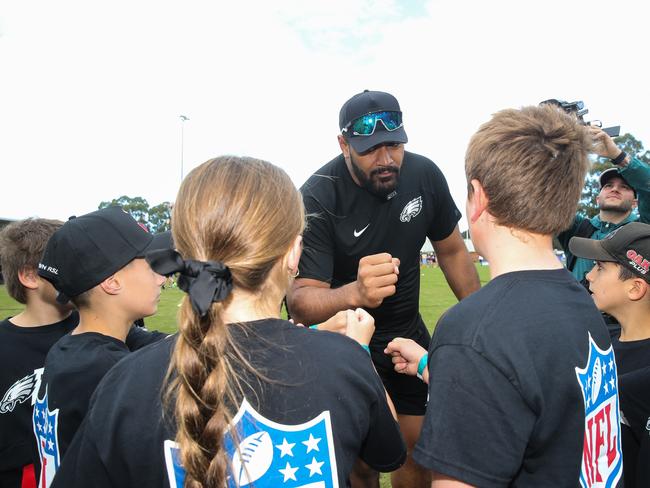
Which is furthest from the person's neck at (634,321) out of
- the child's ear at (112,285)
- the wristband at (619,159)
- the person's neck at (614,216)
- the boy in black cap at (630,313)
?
the person's neck at (614,216)

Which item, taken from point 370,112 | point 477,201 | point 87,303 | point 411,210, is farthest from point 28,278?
point 477,201

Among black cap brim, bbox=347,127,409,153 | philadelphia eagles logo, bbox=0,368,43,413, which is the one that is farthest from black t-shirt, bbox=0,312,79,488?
black cap brim, bbox=347,127,409,153

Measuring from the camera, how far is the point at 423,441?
145 cm

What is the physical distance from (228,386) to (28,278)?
224cm

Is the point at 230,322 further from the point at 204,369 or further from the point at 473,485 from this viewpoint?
the point at 473,485

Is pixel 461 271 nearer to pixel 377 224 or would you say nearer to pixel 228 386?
pixel 377 224

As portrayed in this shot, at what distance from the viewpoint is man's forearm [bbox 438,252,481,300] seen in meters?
3.82

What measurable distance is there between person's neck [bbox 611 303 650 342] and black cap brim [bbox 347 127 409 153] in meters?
1.67

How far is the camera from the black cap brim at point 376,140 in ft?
10.5

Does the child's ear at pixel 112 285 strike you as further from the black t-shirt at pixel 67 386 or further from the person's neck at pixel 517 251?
→ the person's neck at pixel 517 251

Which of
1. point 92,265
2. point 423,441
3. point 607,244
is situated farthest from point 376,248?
point 423,441

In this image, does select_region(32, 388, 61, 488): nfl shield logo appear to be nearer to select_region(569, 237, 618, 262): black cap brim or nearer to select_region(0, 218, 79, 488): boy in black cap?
select_region(0, 218, 79, 488): boy in black cap

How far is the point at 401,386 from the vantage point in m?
3.64

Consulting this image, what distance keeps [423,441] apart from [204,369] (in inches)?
26.7
